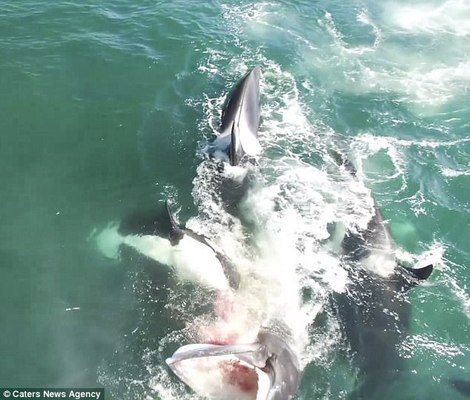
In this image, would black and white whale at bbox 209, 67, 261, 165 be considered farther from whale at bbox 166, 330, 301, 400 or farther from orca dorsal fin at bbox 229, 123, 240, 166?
whale at bbox 166, 330, 301, 400

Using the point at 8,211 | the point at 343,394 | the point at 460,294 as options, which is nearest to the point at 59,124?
the point at 8,211

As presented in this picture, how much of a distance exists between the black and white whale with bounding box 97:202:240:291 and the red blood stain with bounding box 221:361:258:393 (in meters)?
4.50

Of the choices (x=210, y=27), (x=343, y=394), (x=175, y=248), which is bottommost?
(x=343, y=394)

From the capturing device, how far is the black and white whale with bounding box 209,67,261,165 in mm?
28422

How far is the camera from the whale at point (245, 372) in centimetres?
1720

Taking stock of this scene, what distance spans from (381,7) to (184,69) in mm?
22115

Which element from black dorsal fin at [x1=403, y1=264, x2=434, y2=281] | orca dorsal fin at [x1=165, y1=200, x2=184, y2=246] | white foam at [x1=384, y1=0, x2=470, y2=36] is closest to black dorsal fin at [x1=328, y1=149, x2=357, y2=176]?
black dorsal fin at [x1=403, y1=264, x2=434, y2=281]

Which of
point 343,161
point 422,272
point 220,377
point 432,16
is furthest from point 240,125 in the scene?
point 432,16

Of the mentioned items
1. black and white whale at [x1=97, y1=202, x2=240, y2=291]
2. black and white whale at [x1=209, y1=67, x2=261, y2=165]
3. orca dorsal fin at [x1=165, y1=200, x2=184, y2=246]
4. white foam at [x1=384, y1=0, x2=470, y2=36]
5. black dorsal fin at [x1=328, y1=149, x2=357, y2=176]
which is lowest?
black and white whale at [x1=97, y1=202, x2=240, y2=291]

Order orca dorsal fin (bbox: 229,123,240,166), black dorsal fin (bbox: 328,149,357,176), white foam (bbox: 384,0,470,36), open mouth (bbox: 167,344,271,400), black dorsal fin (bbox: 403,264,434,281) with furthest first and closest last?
1. white foam (bbox: 384,0,470,36)
2. black dorsal fin (bbox: 328,149,357,176)
3. orca dorsal fin (bbox: 229,123,240,166)
4. black dorsal fin (bbox: 403,264,434,281)
5. open mouth (bbox: 167,344,271,400)

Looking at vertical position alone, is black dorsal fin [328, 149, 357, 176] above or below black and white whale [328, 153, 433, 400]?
above

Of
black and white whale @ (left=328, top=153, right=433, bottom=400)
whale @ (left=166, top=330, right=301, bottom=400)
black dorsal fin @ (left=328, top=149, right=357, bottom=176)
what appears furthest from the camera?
black dorsal fin @ (left=328, top=149, right=357, bottom=176)

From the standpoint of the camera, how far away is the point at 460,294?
79.5 feet

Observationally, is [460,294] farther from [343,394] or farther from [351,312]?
[343,394]
